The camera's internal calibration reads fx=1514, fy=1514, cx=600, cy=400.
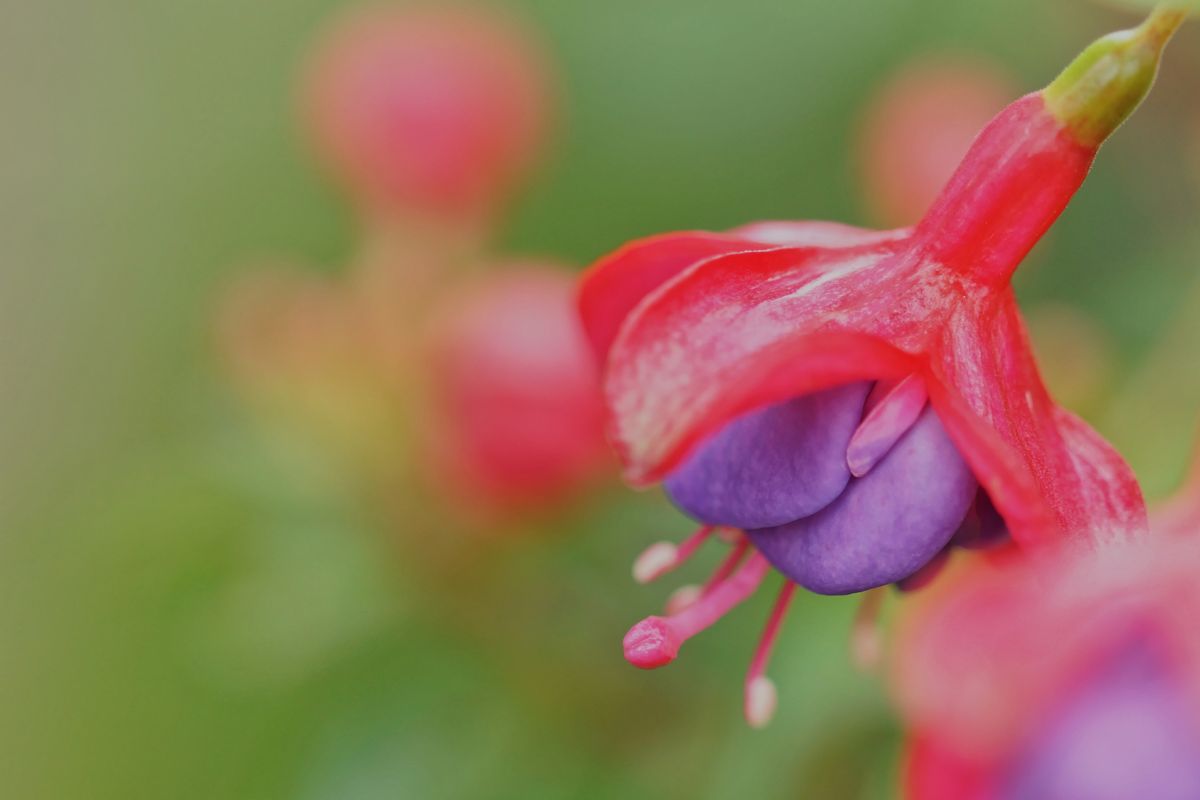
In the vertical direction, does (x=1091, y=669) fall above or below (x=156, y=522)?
above

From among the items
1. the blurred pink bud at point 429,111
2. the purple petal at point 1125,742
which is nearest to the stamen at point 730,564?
the purple petal at point 1125,742

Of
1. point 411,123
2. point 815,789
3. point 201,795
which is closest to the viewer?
point 815,789

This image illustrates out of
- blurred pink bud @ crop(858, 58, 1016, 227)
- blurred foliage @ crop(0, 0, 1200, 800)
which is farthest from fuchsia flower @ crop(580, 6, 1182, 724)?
blurred pink bud @ crop(858, 58, 1016, 227)

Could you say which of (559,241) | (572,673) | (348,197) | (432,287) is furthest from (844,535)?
(559,241)

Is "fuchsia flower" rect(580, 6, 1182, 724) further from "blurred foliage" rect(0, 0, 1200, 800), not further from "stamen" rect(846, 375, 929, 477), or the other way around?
"blurred foliage" rect(0, 0, 1200, 800)

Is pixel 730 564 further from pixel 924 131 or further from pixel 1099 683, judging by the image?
pixel 924 131

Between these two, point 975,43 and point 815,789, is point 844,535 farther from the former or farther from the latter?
point 975,43
